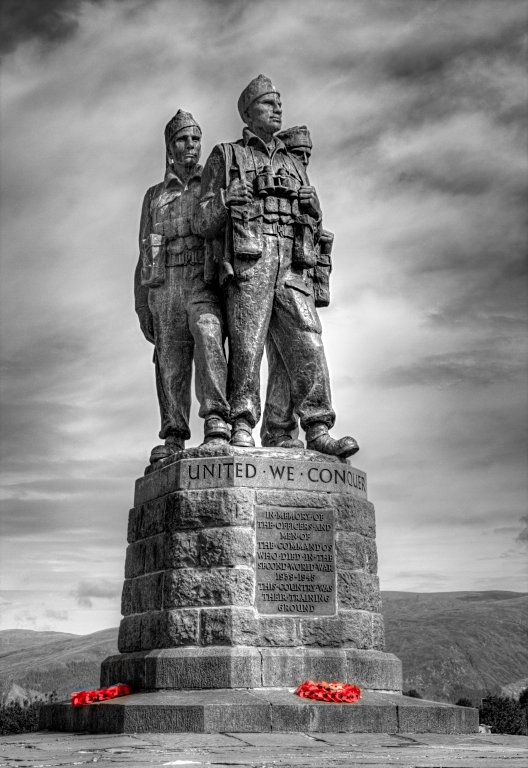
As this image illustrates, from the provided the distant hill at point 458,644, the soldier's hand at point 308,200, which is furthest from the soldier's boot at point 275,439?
the distant hill at point 458,644

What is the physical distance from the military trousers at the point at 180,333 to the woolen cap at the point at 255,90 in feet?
6.62

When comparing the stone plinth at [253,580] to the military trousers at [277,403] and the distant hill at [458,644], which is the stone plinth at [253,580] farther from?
the distant hill at [458,644]

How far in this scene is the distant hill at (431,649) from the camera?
5931 cm

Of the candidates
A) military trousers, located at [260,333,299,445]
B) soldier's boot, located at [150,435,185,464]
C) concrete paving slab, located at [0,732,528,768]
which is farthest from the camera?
military trousers, located at [260,333,299,445]

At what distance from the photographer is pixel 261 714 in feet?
26.3

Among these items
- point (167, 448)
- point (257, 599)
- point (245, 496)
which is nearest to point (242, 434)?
point (245, 496)

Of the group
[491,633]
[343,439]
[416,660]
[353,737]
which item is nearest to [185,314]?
[343,439]

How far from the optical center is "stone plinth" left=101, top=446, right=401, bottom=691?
29.2 feet

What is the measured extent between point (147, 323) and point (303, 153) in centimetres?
284

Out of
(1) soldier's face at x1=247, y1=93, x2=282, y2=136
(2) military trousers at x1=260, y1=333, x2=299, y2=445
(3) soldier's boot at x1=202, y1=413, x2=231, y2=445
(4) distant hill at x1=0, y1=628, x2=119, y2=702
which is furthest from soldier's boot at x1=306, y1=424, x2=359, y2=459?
(4) distant hill at x1=0, y1=628, x2=119, y2=702

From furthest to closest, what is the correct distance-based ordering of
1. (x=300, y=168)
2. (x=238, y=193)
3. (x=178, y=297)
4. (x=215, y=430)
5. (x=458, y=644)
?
(x=458, y=644), (x=300, y=168), (x=178, y=297), (x=238, y=193), (x=215, y=430)

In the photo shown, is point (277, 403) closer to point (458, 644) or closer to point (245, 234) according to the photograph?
point (245, 234)

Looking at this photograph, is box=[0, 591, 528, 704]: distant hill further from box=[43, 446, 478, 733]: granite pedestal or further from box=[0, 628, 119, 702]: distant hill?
box=[43, 446, 478, 733]: granite pedestal

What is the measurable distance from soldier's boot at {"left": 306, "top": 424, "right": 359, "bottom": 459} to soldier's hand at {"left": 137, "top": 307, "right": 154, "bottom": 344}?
246cm
